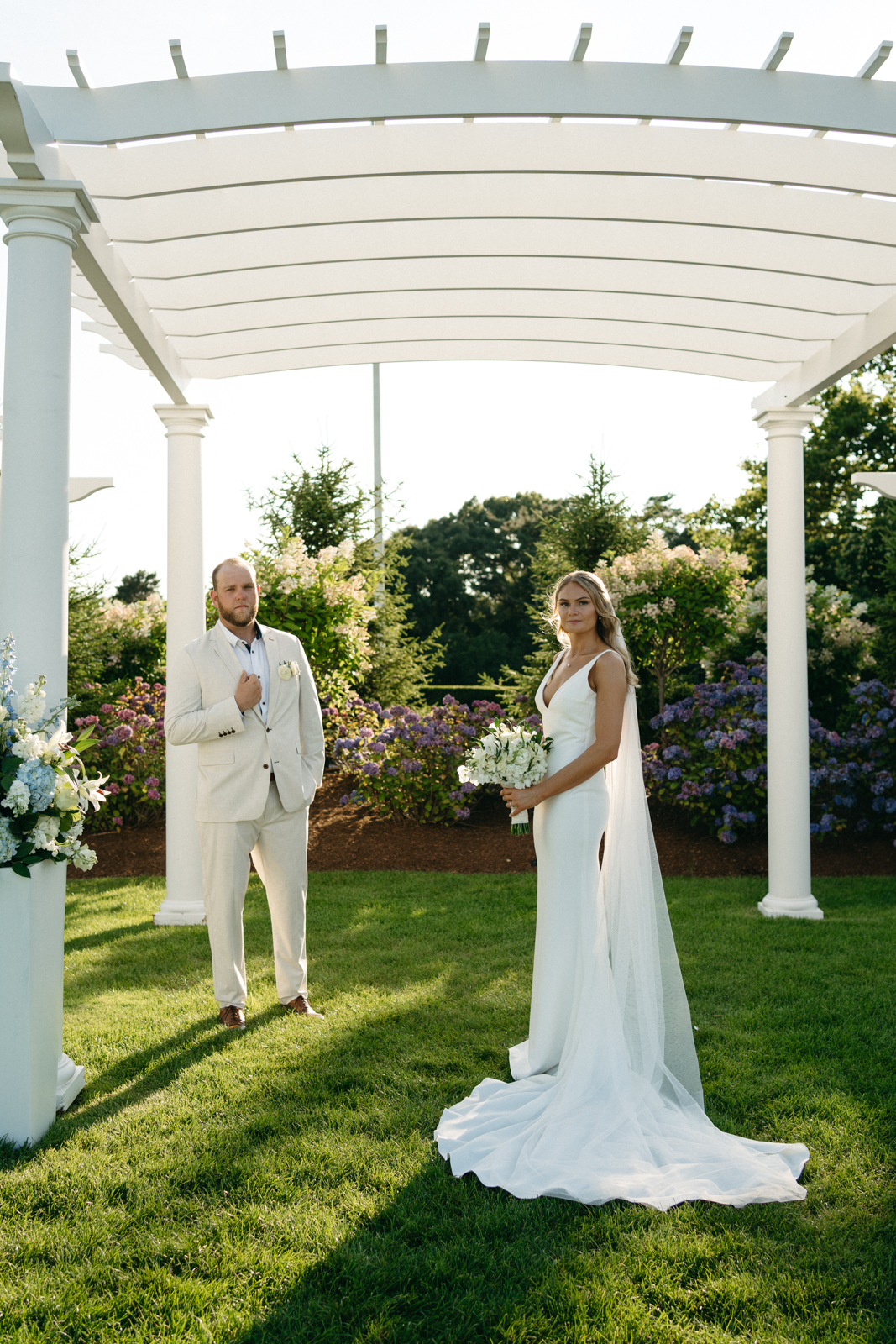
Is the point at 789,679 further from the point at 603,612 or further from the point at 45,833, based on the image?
the point at 45,833

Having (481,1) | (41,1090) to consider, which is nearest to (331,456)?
(481,1)

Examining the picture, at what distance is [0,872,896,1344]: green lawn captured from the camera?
2.42 metres

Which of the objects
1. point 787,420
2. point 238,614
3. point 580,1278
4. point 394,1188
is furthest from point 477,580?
point 580,1278

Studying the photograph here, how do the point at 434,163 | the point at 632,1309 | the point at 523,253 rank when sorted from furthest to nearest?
1. the point at 523,253
2. the point at 434,163
3. the point at 632,1309

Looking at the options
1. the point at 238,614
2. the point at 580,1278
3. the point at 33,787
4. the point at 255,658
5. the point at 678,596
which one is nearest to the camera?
the point at 580,1278

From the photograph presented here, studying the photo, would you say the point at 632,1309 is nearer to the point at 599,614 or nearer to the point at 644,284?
the point at 599,614

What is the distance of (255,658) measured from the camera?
485cm

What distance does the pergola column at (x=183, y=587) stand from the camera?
6457 millimetres

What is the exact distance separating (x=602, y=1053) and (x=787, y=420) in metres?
4.73

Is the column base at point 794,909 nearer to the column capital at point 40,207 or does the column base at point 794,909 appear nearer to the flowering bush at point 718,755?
the flowering bush at point 718,755

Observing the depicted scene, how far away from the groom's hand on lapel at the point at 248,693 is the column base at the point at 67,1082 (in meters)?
1.65

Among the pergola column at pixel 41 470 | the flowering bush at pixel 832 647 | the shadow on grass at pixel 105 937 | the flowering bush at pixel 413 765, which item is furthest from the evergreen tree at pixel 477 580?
the pergola column at pixel 41 470

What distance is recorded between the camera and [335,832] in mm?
9328

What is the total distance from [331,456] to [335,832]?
22.2 feet
